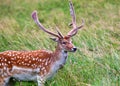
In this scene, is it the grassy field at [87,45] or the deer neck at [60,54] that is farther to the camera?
the grassy field at [87,45]

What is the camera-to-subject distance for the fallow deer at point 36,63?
7457 millimetres

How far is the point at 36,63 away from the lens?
7.58m

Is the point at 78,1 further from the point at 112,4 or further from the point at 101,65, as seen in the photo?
the point at 101,65

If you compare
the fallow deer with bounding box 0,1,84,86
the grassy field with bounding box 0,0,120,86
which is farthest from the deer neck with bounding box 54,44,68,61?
the grassy field with bounding box 0,0,120,86

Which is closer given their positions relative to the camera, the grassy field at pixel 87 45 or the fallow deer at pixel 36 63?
the fallow deer at pixel 36 63

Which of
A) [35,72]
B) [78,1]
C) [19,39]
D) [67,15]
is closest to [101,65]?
[35,72]

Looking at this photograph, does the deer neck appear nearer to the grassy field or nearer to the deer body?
the deer body

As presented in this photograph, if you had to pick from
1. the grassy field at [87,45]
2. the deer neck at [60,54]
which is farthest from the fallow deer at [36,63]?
the grassy field at [87,45]

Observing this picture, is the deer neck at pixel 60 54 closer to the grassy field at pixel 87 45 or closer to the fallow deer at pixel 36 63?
the fallow deer at pixel 36 63

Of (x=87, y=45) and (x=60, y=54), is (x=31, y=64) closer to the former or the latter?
(x=60, y=54)

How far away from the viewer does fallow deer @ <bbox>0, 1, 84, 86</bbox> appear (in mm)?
7457

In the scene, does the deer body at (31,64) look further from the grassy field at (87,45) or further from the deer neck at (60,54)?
the grassy field at (87,45)

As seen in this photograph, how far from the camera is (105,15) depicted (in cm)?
→ 1325

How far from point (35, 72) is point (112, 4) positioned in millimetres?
7479
